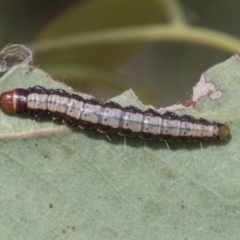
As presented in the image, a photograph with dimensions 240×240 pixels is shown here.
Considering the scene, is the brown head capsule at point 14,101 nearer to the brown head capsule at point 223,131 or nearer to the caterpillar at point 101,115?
the caterpillar at point 101,115

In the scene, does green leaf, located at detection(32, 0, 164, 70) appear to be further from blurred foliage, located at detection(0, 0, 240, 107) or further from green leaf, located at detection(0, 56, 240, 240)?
green leaf, located at detection(0, 56, 240, 240)

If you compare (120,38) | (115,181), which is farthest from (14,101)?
(120,38)

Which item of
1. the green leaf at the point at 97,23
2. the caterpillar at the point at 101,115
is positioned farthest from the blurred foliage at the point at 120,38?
the caterpillar at the point at 101,115

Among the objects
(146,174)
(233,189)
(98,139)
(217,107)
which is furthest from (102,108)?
(233,189)

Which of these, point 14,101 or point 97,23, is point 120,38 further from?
point 14,101

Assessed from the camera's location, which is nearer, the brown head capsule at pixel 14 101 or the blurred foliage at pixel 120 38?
the brown head capsule at pixel 14 101

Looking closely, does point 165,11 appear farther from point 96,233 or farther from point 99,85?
point 96,233

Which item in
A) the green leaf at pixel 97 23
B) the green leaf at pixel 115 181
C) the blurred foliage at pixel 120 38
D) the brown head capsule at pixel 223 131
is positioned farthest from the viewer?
the green leaf at pixel 97 23

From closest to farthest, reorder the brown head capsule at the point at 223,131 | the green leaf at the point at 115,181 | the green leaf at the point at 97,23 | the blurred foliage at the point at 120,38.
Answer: the green leaf at the point at 115,181, the brown head capsule at the point at 223,131, the blurred foliage at the point at 120,38, the green leaf at the point at 97,23
